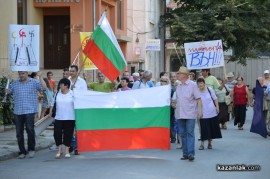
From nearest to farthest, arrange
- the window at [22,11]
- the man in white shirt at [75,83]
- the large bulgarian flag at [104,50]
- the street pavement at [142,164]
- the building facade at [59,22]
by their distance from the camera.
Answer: the street pavement at [142,164]
the large bulgarian flag at [104,50]
the man in white shirt at [75,83]
the window at [22,11]
the building facade at [59,22]

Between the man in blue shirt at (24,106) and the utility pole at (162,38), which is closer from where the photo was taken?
the man in blue shirt at (24,106)

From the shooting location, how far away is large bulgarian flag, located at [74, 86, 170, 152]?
1320 cm

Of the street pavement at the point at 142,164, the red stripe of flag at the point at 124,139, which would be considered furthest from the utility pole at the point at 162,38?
the red stripe of flag at the point at 124,139

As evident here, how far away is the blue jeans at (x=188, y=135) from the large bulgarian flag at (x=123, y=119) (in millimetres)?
327

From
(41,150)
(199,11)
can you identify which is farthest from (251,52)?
(41,150)

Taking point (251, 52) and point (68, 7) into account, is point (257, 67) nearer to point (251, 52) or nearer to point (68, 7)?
point (251, 52)

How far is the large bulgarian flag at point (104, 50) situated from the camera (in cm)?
1374

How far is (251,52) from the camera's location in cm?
3897

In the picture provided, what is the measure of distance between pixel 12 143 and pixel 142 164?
4.75 metres

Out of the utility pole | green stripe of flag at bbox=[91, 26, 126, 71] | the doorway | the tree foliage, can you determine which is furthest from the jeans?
the utility pole

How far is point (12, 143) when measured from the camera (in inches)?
627

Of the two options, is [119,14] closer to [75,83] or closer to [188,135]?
[75,83]

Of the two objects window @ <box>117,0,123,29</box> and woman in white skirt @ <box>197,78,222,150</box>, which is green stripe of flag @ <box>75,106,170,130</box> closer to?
woman in white skirt @ <box>197,78,222,150</box>

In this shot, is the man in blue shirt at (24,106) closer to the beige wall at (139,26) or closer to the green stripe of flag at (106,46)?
the green stripe of flag at (106,46)
